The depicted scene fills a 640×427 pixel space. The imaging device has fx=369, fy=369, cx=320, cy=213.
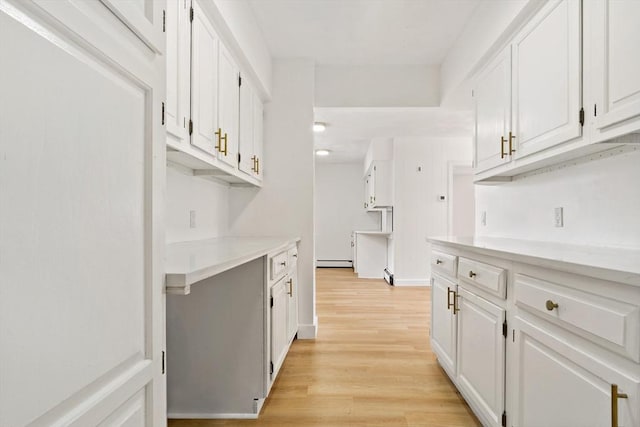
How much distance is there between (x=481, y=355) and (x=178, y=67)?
199cm

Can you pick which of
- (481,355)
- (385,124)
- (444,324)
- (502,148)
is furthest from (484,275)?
(385,124)

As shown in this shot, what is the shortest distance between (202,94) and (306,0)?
4.06 feet

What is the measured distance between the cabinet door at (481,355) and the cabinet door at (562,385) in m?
0.14

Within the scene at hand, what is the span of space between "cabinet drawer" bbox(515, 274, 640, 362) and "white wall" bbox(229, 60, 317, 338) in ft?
7.21

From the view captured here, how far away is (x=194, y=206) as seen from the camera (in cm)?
265

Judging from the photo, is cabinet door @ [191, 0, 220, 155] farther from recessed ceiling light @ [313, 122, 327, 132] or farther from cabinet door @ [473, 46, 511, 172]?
recessed ceiling light @ [313, 122, 327, 132]

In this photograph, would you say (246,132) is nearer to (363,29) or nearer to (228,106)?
(228,106)

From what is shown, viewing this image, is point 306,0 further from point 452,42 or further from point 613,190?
point 613,190

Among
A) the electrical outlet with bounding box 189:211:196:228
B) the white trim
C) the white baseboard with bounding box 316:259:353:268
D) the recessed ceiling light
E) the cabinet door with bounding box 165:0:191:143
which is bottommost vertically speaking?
the white baseboard with bounding box 316:259:353:268

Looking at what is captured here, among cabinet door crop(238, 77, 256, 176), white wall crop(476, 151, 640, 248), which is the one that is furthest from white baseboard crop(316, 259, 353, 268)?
white wall crop(476, 151, 640, 248)

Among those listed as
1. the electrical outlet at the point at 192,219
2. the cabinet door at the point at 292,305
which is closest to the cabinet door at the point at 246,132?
the electrical outlet at the point at 192,219

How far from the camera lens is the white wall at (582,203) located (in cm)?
163

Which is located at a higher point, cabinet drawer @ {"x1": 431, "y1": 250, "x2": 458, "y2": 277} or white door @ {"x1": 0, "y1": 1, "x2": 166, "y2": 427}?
white door @ {"x1": 0, "y1": 1, "x2": 166, "y2": 427}

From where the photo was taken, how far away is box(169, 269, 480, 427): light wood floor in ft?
6.53
